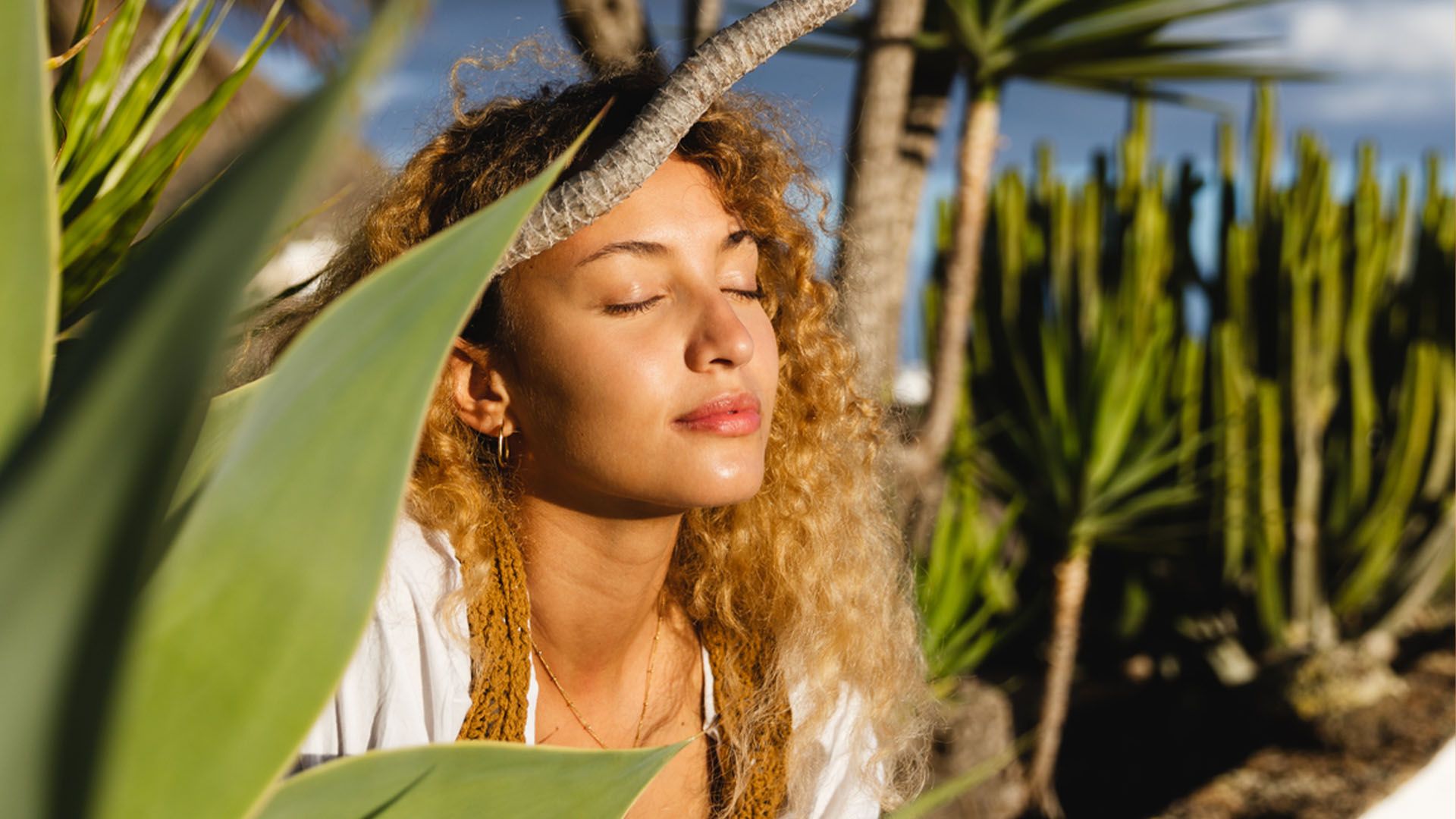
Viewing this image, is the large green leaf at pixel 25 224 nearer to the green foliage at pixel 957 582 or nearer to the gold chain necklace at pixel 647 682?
the gold chain necklace at pixel 647 682

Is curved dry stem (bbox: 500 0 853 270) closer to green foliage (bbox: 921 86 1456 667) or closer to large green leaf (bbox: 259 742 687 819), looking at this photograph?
large green leaf (bbox: 259 742 687 819)

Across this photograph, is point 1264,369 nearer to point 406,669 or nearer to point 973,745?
point 973,745

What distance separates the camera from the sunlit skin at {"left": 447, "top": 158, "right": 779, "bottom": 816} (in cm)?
124

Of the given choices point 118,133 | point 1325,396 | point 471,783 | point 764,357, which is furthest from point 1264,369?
point 471,783

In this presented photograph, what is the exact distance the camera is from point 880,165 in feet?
9.30

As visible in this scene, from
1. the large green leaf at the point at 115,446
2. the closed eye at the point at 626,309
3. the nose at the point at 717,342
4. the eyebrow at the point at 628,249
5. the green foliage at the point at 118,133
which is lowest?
the large green leaf at the point at 115,446

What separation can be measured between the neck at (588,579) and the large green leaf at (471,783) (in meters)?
0.74

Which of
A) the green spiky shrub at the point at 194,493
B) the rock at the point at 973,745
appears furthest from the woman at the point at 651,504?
the rock at the point at 973,745

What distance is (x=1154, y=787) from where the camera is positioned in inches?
183

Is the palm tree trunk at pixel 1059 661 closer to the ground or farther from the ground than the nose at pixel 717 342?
closer to the ground

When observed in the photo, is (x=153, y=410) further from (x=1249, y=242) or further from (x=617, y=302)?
(x=1249, y=242)

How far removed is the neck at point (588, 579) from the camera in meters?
1.45

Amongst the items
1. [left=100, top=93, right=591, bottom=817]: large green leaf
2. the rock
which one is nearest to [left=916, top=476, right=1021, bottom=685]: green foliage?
the rock

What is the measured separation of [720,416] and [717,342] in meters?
0.09
